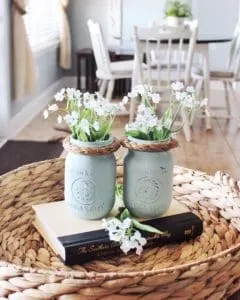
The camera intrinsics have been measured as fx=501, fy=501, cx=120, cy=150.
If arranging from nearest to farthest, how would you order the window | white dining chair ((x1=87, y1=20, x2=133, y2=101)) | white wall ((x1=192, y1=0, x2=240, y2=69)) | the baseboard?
the baseboard → white dining chair ((x1=87, y1=20, x2=133, y2=101)) → the window → white wall ((x1=192, y1=0, x2=240, y2=69))

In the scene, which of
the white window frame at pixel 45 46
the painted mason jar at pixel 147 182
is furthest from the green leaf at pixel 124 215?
the white window frame at pixel 45 46

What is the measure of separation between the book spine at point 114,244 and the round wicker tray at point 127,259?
0.02 m

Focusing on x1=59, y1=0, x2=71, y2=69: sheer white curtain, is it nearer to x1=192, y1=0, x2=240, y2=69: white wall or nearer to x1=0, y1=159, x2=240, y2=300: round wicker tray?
x1=192, y1=0, x2=240, y2=69: white wall

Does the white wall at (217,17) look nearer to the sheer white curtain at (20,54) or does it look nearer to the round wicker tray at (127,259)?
the sheer white curtain at (20,54)

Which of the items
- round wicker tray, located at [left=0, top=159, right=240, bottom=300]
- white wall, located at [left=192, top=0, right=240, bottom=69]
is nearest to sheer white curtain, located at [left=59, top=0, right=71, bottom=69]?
white wall, located at [left=192, top=0, right=240, bottom=69]

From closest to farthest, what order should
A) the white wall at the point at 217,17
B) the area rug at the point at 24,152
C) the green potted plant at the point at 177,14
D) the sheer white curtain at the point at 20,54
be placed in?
the area rug at the point at 24,152 < the sheer white curtain at the point at 20,54 < the green potted plant at the point at 177,14 < the white wall at the point at 217,17

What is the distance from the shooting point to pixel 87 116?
3.80 feet

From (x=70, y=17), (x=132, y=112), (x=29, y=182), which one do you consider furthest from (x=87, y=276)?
(x=70, y=17)

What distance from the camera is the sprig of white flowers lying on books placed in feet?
3.54

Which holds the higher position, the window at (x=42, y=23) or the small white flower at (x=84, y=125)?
the small white flower at (x=84, y=125)

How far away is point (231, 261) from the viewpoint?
99 cm

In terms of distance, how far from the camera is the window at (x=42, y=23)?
487cm

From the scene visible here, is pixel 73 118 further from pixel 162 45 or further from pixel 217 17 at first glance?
pixel 217 17

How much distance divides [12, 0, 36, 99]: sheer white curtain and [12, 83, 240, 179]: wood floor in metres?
0.40
